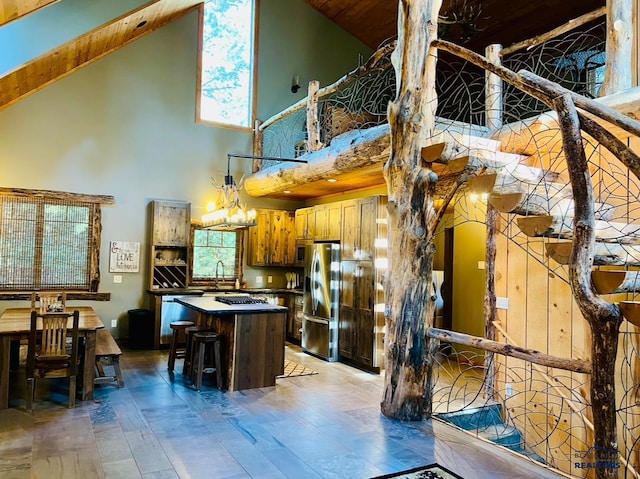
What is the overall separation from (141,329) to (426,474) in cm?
513

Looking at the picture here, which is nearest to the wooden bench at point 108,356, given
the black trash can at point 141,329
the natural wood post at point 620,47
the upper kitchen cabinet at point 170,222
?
the black trash can at point 141,329

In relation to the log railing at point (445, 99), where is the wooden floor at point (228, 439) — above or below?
below

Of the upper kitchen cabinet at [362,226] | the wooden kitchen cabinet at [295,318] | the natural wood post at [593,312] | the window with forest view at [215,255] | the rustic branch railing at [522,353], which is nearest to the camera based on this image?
the natural wood post at [593,312]

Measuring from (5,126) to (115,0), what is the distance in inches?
104

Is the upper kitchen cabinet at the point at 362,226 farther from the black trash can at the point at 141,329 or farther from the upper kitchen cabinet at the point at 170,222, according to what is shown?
the black trash can at the point at 141,329

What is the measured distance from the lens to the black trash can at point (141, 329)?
22.9 ft

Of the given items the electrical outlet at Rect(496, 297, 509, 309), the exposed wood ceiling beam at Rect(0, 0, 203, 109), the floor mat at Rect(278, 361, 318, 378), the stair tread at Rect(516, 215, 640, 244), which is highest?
the exposed wood ceiling beam at Rect(0, 0, 203, 109)

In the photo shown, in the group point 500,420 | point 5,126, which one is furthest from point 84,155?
point 500,420

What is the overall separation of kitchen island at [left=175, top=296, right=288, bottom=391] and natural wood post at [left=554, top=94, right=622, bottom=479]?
339 cm

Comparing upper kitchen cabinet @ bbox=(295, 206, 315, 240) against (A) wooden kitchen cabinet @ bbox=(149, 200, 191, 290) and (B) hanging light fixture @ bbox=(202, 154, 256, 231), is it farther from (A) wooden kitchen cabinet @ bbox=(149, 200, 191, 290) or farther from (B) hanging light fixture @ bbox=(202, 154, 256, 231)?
(B) hanging light fixture @ bbox=(202, 154, 256, 231)

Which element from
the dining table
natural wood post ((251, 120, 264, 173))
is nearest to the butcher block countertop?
the dining table

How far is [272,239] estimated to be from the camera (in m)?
8.29

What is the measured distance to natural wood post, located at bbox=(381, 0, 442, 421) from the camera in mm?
4090

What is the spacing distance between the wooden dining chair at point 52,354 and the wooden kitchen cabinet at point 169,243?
3.13 m
